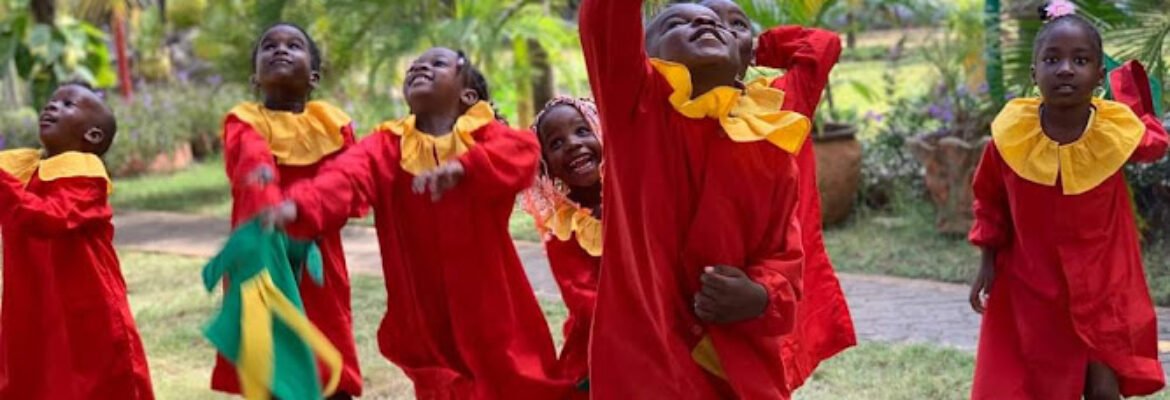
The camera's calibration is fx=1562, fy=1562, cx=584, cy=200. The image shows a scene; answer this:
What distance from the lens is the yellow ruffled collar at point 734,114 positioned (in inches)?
126

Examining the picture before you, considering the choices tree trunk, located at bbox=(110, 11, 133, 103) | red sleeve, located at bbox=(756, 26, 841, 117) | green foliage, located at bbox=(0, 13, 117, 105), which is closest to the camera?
red sleeve, located at bbox=(756, 26, 841, 117)

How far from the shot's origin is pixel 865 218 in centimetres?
983

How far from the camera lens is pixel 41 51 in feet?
43.0

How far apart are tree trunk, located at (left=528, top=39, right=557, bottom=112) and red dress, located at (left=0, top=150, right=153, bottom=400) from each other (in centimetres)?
703

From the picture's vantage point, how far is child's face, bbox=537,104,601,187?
4.32 metres

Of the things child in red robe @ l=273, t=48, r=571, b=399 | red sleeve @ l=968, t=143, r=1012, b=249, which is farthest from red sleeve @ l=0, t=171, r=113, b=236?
red sleeve @ l=968, t=143, r=1012, b=249

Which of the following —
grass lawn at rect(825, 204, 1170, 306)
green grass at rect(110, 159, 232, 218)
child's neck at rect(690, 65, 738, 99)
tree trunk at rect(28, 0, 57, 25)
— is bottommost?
green grass at rect(110, 159, 232, 218)

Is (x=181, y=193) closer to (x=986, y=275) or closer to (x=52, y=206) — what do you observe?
(x=52, y=206)

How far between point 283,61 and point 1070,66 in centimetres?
231

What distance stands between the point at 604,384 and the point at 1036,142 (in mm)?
1740

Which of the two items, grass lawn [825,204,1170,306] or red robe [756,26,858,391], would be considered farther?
grass lawn [825,204,1170,306]

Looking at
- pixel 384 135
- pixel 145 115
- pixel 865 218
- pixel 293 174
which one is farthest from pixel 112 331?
pixel 145 115

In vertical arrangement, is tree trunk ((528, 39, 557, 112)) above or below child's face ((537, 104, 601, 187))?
→ below

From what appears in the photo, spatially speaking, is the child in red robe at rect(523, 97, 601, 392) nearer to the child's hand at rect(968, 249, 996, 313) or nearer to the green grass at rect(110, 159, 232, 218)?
the child's hand at rect(968, 249, 996, 313)
